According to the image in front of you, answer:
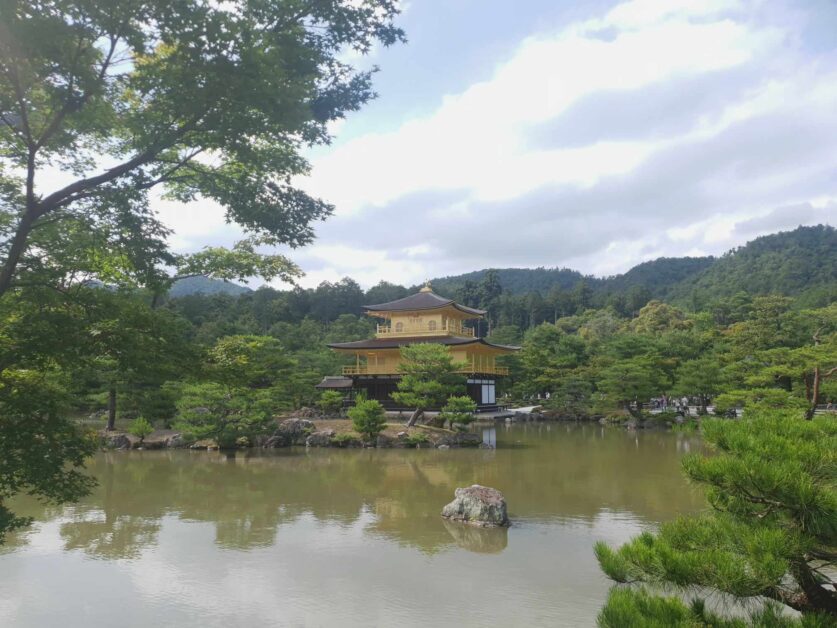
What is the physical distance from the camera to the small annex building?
936 inches

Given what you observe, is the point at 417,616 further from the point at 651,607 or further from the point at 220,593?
the point at 651,607

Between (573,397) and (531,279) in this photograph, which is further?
(531,279)

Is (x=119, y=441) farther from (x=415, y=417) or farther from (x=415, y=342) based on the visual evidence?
(x=415, y=342)

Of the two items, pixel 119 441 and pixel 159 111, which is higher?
pixel 159 111

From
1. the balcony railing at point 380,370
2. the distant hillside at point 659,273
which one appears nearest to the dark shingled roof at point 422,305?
the balcony railing at point 380,370

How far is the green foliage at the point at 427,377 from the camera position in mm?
17578

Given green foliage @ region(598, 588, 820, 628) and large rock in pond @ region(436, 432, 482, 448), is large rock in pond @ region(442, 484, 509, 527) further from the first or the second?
large rock in pond @ region(436, 432, 482, 448)

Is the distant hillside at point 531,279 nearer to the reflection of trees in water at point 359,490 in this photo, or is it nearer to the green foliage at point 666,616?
the reflection of trees in water at point 359,490

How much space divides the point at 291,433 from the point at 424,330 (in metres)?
8.91

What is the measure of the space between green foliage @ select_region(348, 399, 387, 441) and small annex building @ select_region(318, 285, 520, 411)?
5.52 m

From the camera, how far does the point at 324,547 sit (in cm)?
724

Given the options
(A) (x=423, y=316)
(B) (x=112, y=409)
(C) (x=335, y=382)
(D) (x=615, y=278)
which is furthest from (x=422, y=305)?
(D) (x=615, y=278)

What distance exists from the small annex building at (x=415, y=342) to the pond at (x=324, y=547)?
10403 mm

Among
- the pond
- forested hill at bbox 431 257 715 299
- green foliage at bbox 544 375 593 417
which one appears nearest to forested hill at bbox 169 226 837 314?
forested hill at bbox 431 257 715 299
